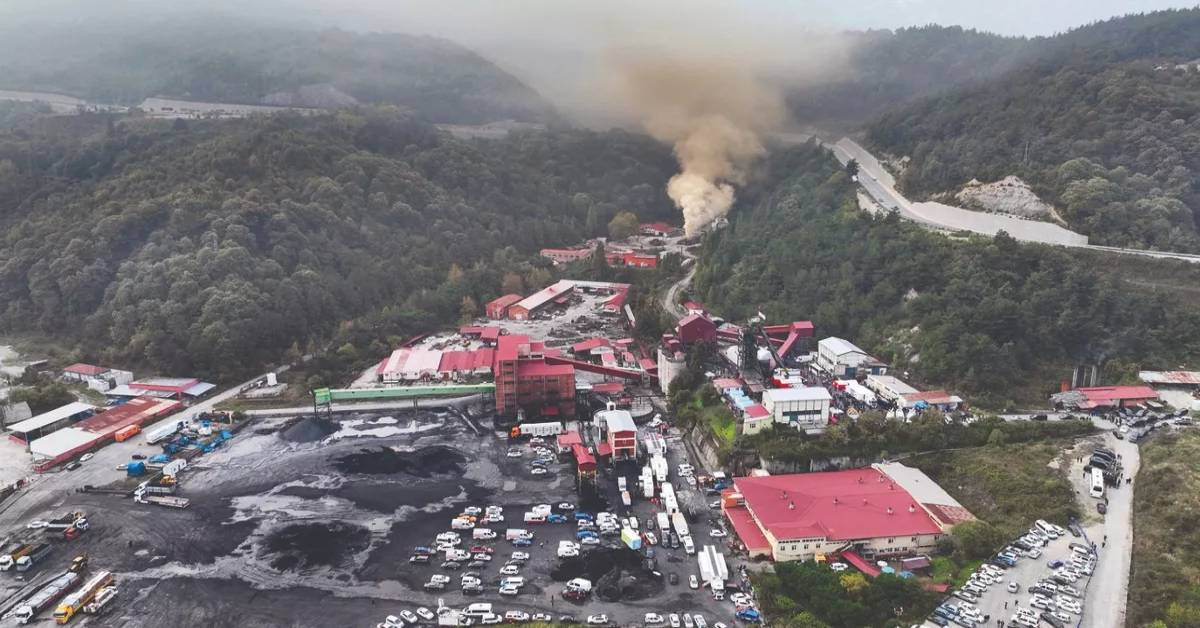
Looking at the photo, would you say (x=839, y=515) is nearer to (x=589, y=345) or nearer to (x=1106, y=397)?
(x=1106, y=397)

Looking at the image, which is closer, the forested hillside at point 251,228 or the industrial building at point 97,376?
the industrial building at point 97,376

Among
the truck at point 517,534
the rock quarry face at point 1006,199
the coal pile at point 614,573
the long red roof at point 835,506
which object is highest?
the rock quarry face at point 1006,199

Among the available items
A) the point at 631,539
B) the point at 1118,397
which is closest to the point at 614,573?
the point at 631,539

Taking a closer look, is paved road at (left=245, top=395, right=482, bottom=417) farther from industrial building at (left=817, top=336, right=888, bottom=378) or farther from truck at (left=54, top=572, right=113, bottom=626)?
industrial building at (left=817, top=336, right=888, bottom=378)

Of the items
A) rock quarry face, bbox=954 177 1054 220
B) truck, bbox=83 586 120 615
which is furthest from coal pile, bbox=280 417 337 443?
rock quarry face, bbox=954 177 1054 220

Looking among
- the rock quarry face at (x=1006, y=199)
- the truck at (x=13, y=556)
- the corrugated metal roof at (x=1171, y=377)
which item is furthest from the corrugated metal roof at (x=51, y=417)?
the rock quarry face at (x=1006, y=199)

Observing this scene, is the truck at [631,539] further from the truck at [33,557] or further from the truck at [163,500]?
the truck at [33,557]
